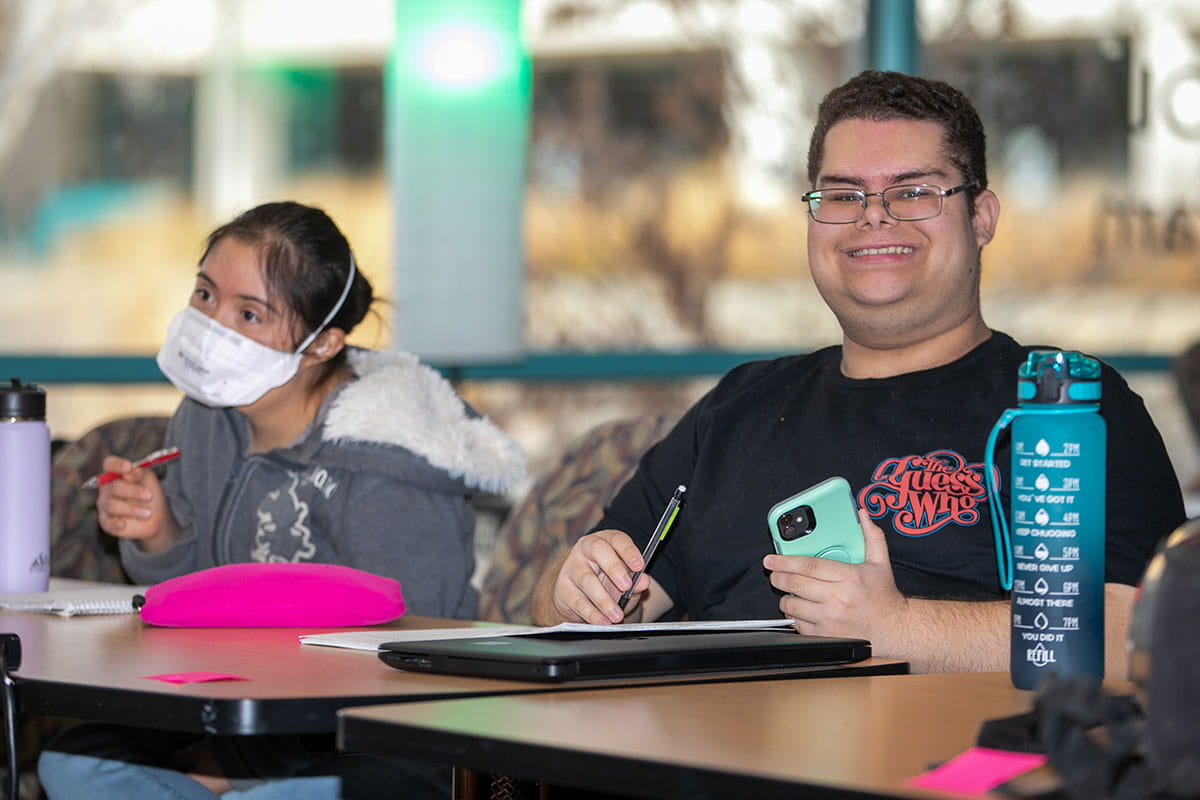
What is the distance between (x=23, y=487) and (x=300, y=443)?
45 cm

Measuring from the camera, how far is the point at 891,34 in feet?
16.6

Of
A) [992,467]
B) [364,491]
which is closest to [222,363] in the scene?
[364,491]

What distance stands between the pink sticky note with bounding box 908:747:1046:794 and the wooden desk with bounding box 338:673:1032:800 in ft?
0.06

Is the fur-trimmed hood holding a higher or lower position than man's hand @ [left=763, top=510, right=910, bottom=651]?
higher

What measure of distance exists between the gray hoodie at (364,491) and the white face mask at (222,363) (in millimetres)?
98

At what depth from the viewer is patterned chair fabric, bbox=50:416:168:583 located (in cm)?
273

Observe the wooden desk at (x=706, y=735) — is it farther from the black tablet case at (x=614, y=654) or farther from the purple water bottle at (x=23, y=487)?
the purple water bottle at (x=23, y=487)

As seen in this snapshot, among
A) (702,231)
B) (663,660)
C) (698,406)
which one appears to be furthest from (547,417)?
(663,660)

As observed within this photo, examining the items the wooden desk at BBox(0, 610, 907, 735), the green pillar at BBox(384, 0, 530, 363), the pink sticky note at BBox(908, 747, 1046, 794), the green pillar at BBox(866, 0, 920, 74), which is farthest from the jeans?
the green pillar at BBox(866, 0, 920, 74)

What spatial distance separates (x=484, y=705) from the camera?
4.15ft

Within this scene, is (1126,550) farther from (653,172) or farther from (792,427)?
(653,172)

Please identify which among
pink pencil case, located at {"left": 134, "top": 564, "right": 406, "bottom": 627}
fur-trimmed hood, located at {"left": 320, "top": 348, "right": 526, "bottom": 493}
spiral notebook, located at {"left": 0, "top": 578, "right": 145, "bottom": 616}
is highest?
fur-trimmed hood, located at {"left": 320, "top": 348, "right": 526, "bottom": 493}

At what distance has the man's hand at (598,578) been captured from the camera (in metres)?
1.85

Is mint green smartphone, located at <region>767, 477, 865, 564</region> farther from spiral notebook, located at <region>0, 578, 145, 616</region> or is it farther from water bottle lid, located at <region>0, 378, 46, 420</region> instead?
water bottle lid, located at <region>0, 378, 46, 420</region>
